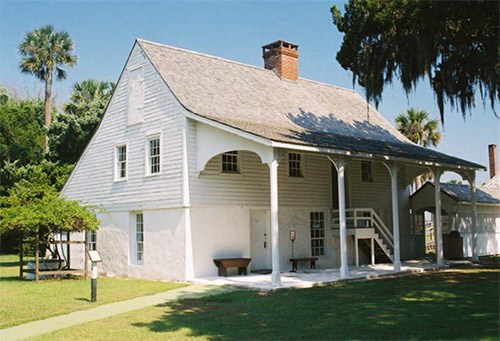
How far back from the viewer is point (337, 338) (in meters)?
8.59

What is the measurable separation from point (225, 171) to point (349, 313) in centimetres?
883

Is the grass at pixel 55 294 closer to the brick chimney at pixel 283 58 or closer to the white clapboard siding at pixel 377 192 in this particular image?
the white clapboard siding at pixel 377 192

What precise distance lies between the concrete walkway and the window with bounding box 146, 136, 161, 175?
4905 millimetres

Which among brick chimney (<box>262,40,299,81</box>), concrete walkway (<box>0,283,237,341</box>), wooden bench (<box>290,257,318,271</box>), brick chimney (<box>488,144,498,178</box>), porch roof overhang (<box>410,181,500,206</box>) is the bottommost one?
concrete walkway (<box>0,283,237,341</box>)

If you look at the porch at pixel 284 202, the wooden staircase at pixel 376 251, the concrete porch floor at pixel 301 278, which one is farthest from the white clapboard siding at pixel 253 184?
the concrete porch floor at pixel 301 278

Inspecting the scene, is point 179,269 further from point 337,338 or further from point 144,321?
point 337,338

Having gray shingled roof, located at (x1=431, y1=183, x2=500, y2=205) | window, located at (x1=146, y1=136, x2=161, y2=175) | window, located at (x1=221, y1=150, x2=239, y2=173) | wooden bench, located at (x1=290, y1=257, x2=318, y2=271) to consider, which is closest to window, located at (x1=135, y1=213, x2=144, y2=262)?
window, located at (x1=146, y1=136, x2=161, y2=175)

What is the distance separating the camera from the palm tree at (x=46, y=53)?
145 feet

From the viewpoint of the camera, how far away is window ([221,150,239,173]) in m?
18.7

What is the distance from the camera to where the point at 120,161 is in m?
21.1

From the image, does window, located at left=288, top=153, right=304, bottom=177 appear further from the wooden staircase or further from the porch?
the wooden staircase

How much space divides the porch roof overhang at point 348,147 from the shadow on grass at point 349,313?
3.87 meters

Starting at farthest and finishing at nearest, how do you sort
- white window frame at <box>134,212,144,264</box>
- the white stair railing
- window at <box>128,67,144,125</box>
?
the white stair railing < window at <box>128,67,144,125</box> < white window frame at <box>134,212,144,264</box>

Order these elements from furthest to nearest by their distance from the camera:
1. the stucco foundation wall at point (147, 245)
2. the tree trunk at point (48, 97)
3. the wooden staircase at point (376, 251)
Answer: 1. the tree trunk at point (48, 97)
2. the wooden staircase at point (376, 251)
3. the stucco foundation wall at point (147, 245)
